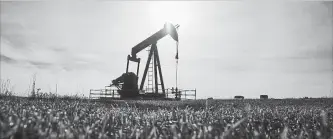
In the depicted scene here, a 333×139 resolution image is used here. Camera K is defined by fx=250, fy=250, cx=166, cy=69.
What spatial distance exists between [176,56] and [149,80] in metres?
3.64

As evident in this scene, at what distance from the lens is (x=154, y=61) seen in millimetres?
24203

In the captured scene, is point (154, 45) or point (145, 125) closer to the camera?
point (145, 125)

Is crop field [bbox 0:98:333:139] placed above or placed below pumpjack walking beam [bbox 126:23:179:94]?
below

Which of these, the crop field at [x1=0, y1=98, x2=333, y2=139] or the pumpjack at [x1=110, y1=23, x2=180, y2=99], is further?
the pumpjack at [x1=110, y1=23, x2=180, y2=99]

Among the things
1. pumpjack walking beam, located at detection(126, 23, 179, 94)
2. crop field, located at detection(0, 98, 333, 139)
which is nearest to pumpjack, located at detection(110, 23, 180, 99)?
Answer: pumpjack walking beam, located at detection(126, 23, 179, 94)

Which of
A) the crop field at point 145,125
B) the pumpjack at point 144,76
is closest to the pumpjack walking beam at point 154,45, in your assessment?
the pumpjack at point 144,76

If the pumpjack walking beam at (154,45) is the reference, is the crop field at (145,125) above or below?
below

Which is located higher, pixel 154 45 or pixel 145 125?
pixel 154 45

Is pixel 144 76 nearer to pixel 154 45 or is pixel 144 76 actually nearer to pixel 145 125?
pixel 154 45

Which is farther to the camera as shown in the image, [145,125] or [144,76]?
[144,76]

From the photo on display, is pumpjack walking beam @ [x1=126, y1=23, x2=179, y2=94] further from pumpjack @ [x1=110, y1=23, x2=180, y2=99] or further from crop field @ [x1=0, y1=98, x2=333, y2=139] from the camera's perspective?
crop field @ [x1=0, y1=98, x2=333, y2=139]

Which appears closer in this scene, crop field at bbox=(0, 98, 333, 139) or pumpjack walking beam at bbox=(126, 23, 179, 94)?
crop field at bbox=(0, 98, 333, 139)

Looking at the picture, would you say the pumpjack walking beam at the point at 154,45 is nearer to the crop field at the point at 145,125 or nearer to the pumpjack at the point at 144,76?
the pumpjack at the point at 144,76

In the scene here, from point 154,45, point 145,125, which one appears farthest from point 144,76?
point 145,125
